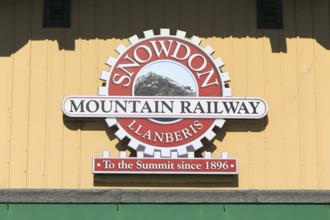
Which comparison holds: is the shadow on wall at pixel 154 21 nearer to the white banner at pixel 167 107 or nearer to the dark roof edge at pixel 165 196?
the white banner at pixel 167 107

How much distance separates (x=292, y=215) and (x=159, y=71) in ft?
9.45

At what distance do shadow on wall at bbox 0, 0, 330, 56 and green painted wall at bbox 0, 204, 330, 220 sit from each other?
8.15ft

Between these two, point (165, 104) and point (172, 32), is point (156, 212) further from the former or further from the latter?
point (172, 32)

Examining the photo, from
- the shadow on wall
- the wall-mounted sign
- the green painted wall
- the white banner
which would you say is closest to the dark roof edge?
the green painted wall

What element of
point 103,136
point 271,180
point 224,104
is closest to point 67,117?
point 103,136

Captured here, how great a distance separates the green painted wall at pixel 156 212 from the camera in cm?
1005

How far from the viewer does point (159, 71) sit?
1104 centimetres

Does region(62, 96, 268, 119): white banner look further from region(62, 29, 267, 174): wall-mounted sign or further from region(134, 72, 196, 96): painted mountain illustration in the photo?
region(134, 72, 196, 96): painted mountain illustration

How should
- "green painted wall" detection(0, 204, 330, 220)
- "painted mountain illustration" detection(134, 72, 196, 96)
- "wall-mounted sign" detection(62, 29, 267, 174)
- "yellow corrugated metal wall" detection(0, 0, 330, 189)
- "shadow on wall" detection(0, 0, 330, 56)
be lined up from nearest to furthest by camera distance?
"green painted wall" detection(0, 204, 330, 220) → "wall-mounted sign" detection(62, 29, 267, 174) → "yellow corrugated metal wall" detection(0, 0, 330, 189) → "painted mountain illustration" detection(134, 72, 196, 96) → "shadow on wall" detection(0, 0, 330, 56)

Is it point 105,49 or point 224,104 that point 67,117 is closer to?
point 105,49

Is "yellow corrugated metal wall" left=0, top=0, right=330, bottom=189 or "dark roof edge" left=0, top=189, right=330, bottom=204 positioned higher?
"yellow corrugated metal wall" left=0, top=0, right=330, bottom=189

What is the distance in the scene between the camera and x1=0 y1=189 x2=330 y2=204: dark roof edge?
33.2ft

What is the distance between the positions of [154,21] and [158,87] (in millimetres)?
1069

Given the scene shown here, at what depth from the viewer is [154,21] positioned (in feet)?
37.0
